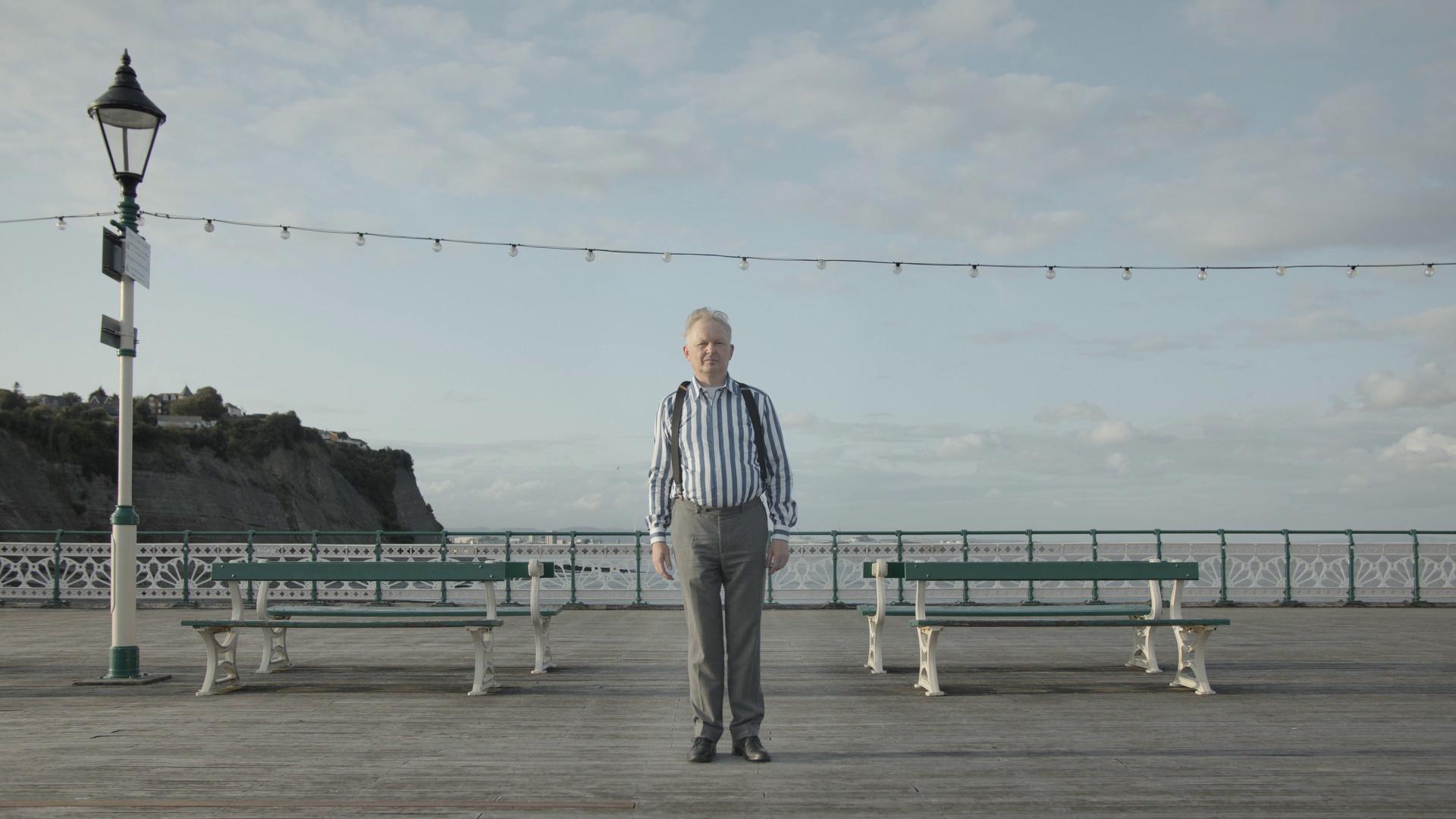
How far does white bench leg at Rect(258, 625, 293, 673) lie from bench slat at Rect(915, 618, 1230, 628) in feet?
15.1

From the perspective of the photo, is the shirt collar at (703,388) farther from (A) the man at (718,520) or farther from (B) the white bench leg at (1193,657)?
(B) the white bench leg at (1193,657)

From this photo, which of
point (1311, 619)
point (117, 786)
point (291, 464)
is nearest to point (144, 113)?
point (117, 786)

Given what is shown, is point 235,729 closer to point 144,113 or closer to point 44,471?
point 144,113

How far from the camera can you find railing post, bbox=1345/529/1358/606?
575 inches

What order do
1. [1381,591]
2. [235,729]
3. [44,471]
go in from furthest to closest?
[44,471]
[1381,591]
[235,729]

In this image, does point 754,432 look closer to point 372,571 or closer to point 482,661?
point 482,661

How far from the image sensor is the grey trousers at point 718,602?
4.87 m

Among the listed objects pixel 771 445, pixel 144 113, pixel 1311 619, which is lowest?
pixel 1311 619

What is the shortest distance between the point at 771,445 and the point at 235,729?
3238 millimetres

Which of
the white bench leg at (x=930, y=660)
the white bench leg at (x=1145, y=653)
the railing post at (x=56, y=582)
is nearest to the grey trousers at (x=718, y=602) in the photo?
the white bench leg at (x=930, y=660)

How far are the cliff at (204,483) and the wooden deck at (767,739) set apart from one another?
3740cm

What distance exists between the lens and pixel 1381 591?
14.8 meters

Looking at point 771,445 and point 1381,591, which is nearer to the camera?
point 771,445

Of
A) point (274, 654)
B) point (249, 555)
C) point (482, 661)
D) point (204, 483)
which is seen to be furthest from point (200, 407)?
point (482, 661)
